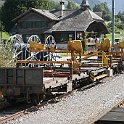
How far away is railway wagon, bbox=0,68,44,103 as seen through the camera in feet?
43.2

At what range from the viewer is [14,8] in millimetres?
73625

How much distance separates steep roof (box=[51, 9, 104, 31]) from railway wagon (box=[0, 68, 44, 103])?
4531 centimetres

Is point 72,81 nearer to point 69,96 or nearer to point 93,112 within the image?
point 69,96

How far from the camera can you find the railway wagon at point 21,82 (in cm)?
1317

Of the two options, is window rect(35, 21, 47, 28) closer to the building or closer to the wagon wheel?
the building

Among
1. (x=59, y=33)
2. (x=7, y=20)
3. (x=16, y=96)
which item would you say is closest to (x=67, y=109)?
(x=16, y=96)

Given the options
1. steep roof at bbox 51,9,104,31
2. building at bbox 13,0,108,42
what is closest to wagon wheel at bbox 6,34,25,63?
building at bbox 13,0,108,42

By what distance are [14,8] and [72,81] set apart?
59.5 m

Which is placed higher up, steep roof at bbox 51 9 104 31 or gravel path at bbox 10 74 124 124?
steep roof at bbox 51 9 104 31

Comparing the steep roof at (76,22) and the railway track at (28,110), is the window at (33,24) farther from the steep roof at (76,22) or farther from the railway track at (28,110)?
the railway track at (28,110)

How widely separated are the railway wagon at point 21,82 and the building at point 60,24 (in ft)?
148

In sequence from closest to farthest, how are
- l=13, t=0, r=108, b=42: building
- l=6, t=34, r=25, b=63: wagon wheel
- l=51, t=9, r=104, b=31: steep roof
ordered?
l=6, t=34, r=25, b=63: wagon wheel < l=51, t=9, r=104, b=31: steep roof < l=13, t=0, r=108, b=42: building

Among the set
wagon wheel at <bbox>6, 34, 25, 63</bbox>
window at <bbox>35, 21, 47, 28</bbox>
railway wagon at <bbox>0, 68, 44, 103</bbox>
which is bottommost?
railway wagon at <bbox>0, 68, 44, 103</bbox>

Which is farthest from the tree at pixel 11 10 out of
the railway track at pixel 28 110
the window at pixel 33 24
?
the railway track at pixel 28 110
